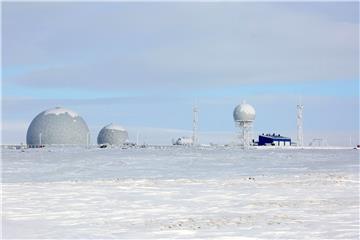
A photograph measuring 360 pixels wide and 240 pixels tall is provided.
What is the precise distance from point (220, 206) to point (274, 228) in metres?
3.81

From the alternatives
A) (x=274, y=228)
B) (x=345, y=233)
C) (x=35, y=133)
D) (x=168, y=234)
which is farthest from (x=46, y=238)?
(x=35, y=133)

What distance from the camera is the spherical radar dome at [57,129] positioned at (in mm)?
137375

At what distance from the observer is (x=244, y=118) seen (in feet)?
406

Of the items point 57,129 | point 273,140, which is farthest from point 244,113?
point 57,129

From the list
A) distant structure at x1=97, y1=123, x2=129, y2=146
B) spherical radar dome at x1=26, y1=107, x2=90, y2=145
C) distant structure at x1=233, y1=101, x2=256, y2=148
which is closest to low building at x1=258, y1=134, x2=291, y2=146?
distant structure at x1=233, y1=101, x2=256, y2=148

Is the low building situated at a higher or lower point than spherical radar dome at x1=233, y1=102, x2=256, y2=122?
lower

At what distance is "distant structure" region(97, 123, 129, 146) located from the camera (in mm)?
147375

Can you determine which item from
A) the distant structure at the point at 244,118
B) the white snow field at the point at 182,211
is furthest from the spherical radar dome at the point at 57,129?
the white snow field at the point at 182,211

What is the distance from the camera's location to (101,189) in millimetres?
19031

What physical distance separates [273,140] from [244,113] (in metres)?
19.6

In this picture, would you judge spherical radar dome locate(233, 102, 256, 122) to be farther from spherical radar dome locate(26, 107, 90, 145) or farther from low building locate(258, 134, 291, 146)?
spherical radar dome locate(26, 107, 90, 145)

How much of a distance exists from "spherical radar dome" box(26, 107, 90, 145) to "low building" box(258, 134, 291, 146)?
44.4 m

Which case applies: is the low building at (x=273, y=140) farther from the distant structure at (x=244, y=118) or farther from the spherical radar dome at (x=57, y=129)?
the spherical radar dome at (x=57, y=129)

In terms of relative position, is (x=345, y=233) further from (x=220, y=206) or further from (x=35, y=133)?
(x=35, y=133)
